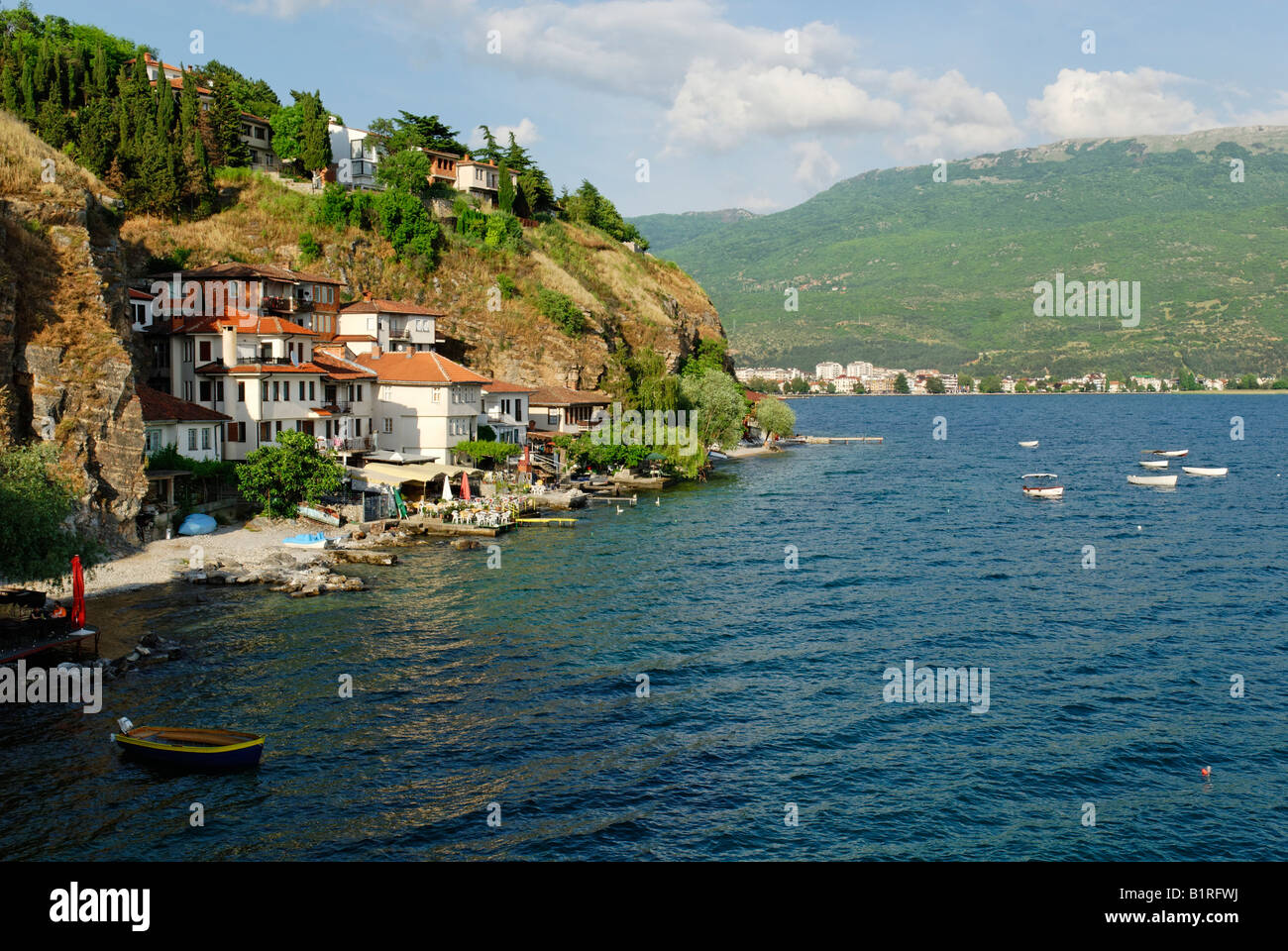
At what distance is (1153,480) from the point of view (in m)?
94.2

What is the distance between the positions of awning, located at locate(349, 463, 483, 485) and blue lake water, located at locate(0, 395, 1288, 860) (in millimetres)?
9719

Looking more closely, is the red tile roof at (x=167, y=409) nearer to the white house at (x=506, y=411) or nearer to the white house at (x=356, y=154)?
the white house at (x=506, y=411)

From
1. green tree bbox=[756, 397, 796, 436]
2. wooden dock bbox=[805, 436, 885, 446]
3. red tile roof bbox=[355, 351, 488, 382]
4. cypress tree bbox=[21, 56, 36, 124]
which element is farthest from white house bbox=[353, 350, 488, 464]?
wooden dock bbox=[805, 436, 885, 446]

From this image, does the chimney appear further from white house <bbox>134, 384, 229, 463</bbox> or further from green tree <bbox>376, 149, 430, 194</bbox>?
green tree <bbox>376, 149, 430, 194</bbox>

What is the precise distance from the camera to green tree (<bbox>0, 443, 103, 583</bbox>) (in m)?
33.4

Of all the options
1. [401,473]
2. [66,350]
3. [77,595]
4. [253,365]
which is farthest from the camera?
[401,473]

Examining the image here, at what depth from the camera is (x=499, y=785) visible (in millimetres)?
26203

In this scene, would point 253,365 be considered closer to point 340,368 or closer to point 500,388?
point 340,368

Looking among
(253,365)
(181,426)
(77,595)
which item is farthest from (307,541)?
(77,595)

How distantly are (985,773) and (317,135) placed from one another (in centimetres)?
9365

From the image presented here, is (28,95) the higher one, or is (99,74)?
(99,74)

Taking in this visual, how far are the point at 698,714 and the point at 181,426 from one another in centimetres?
3989

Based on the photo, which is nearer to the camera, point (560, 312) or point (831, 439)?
point (560, 312)
